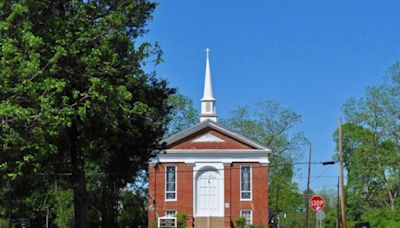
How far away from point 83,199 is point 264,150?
33.4m

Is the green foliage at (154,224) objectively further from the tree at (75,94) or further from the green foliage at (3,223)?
the tree at (75,94)

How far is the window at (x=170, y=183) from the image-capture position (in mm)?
57781

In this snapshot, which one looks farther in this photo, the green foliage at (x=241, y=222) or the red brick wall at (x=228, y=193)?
the red brick wall at (x=228, y=193)

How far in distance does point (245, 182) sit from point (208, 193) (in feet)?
10.8

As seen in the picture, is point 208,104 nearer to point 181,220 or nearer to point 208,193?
point 208,193

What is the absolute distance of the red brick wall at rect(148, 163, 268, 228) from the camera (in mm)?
57156

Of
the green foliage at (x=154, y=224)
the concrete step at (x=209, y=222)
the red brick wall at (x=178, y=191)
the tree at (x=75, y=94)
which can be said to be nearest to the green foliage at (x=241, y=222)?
the concrete step at (x=209, y=222)

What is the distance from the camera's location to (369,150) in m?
61.3

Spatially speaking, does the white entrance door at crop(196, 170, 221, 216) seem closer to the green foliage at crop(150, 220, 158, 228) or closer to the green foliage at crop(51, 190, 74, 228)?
the green foliage at crop(150, 220, 158, 228)

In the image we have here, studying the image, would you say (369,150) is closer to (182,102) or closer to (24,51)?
(182,102)

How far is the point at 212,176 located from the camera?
5859 centimetres

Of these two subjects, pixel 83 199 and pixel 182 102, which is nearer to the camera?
pixel 83 199

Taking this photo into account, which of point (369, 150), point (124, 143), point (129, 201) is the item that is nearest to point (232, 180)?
point (129, 201)

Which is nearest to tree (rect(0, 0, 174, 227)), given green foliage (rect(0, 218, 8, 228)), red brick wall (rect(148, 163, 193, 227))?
green foliage (rect(0, 218, 8, 228))
